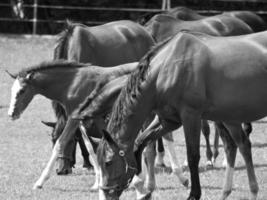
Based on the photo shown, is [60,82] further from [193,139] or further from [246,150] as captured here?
[246,150]

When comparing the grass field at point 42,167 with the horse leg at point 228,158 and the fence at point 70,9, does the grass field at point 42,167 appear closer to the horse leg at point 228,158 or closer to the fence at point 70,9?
the horse leg at point 228,158

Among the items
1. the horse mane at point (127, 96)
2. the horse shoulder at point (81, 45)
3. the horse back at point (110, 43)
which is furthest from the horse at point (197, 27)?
the horse mane at point (127, 96)

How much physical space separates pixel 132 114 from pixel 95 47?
3547mm

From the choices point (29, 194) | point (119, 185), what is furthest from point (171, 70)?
point (29, 194)

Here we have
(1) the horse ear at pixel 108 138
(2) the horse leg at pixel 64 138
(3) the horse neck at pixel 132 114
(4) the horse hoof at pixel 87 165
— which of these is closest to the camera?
(1) the horse ear at pixel 108 138

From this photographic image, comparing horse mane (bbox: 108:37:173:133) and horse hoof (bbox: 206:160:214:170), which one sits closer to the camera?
horse mane (bbox: 108:37:173:133)

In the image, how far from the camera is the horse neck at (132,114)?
21.9ft

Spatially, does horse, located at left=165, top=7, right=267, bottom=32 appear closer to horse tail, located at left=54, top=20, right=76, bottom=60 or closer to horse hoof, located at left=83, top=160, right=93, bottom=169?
horse tail, located at left=54, top=20, right=76, bottom=60

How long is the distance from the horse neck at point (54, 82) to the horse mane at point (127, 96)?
65.6 inches

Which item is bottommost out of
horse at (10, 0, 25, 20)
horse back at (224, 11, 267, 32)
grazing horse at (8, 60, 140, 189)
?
horse at (10, 0, 25, 20)

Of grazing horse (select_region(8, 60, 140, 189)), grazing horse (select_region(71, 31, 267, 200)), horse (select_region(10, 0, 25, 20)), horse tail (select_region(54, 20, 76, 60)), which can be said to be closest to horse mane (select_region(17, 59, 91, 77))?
grazing horse (select_region(8, 60, 140, 189))

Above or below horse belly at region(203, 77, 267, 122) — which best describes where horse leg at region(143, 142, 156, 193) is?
below

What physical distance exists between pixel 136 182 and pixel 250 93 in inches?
54.6

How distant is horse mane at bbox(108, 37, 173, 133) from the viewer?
6688mm
